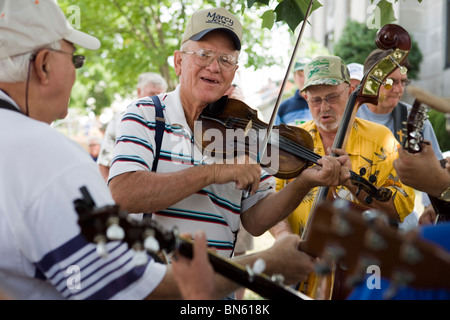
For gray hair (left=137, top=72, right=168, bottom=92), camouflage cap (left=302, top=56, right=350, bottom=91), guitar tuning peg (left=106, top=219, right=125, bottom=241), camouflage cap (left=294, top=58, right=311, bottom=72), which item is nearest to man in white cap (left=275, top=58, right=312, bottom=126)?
camouflage cap (left=294, top=58, right=311, bottom=72)

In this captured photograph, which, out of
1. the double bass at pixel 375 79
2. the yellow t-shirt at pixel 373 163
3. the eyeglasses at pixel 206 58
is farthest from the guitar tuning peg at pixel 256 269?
the yellow t-shirt at pixel 373 163

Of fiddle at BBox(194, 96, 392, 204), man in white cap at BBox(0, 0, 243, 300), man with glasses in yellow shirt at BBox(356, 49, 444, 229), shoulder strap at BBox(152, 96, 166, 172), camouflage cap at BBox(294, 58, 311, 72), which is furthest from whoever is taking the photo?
camouflage cap at BBox(294, 58, 311, 72)

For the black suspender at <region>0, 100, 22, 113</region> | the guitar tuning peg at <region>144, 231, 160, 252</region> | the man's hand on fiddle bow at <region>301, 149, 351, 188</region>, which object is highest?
the black suspender at <region>0, 100, 22, 113</region>

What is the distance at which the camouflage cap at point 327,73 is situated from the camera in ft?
11.6

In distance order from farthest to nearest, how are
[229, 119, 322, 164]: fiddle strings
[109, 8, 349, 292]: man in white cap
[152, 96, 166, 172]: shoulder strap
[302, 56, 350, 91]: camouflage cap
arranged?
1. [302, 56, 350, 91]: camouflage cap
2. [229, 119, 322, 164]: fiddle strings
3. [152, 96, 166, 172]: shoulder strap
4. [109, 8, 349, 292]: man in white cap

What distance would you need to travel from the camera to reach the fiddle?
2.80 m

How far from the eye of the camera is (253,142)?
2.97 m

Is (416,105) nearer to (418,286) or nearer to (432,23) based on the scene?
(418,286)

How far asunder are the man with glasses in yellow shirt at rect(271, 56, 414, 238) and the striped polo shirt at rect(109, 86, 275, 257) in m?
0.68

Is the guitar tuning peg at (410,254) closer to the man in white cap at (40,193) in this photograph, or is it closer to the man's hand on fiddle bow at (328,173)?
the man in white cap at (40,193)

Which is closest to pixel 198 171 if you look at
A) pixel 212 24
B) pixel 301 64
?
pixel 212 24

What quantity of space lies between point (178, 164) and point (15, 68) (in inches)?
40.4

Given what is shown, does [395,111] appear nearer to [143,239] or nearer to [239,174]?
[239,174]

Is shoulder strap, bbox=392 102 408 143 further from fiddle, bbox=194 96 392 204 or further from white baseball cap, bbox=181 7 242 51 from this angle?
white baseball cap, bbox=181 7 242 51
